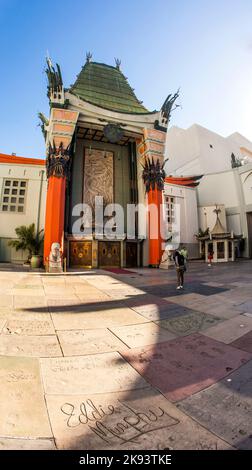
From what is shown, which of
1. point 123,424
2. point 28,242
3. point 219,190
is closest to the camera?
point 123,424

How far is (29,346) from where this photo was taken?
332 centimetres

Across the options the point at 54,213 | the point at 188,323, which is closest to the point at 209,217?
the point at 54,213

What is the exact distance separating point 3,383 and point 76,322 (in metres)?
2.07

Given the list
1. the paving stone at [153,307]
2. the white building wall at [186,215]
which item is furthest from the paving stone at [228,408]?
the white building wall at [186,215]

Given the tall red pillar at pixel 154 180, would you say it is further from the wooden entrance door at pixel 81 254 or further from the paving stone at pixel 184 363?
the paving stone at pixel 184 363

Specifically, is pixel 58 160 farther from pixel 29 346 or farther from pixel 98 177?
pixel 29 346

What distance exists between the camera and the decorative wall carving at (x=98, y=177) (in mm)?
20547

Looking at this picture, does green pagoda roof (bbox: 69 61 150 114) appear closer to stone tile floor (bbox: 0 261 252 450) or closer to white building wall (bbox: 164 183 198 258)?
white building wall (bbox: 164 183 198 258)

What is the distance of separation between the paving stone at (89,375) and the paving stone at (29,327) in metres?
0.99

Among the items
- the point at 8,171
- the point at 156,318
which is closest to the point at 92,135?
the point at 8,171

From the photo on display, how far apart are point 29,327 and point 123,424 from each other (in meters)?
2.69

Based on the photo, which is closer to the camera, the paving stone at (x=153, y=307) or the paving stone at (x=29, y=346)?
the paving stone at (x=29, y=346)
